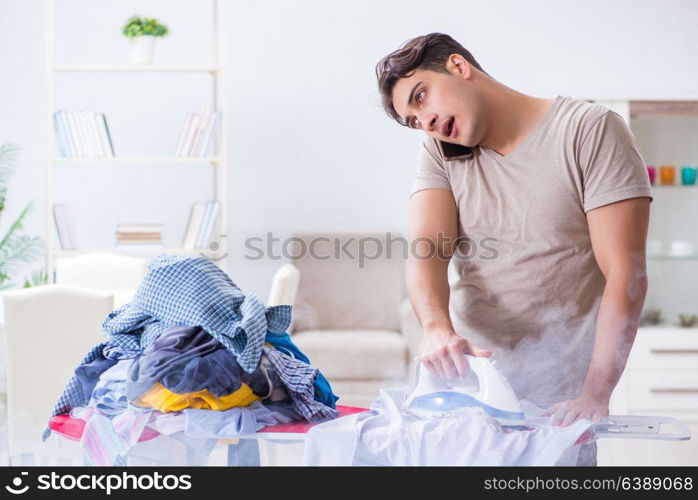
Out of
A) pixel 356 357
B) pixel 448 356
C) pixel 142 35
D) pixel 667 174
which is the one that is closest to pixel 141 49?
pixel 142 35

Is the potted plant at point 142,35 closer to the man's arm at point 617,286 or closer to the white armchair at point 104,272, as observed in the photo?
the white armchair at point 104,272

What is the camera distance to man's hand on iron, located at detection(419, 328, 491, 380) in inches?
33.6

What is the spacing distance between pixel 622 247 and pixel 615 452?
0.23m

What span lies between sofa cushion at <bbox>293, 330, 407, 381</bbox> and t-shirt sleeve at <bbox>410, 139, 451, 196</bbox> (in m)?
1.96

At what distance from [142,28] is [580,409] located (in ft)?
8.98

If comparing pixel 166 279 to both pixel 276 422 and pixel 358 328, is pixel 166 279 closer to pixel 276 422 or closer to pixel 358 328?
pixel 276 422

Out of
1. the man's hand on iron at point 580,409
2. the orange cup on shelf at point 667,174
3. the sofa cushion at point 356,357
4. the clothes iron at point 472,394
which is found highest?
the clothes iron at point 472,394

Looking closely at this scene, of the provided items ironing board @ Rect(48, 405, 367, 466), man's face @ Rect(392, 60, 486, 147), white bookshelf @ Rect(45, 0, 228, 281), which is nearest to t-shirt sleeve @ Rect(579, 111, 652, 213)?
man's face @ Rect(392, 60, 486, 147)

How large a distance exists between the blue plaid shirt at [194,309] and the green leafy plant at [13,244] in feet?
7.51

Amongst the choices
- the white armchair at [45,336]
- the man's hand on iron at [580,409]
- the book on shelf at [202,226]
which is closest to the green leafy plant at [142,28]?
the book on shelf at [202,226]

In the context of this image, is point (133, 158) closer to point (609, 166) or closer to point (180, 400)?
point (180, 400)

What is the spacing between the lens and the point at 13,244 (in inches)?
131

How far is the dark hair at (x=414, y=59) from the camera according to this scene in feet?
3.01

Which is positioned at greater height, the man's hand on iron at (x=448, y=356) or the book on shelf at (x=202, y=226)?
the man's hand on iron at (x=448, y=356)
